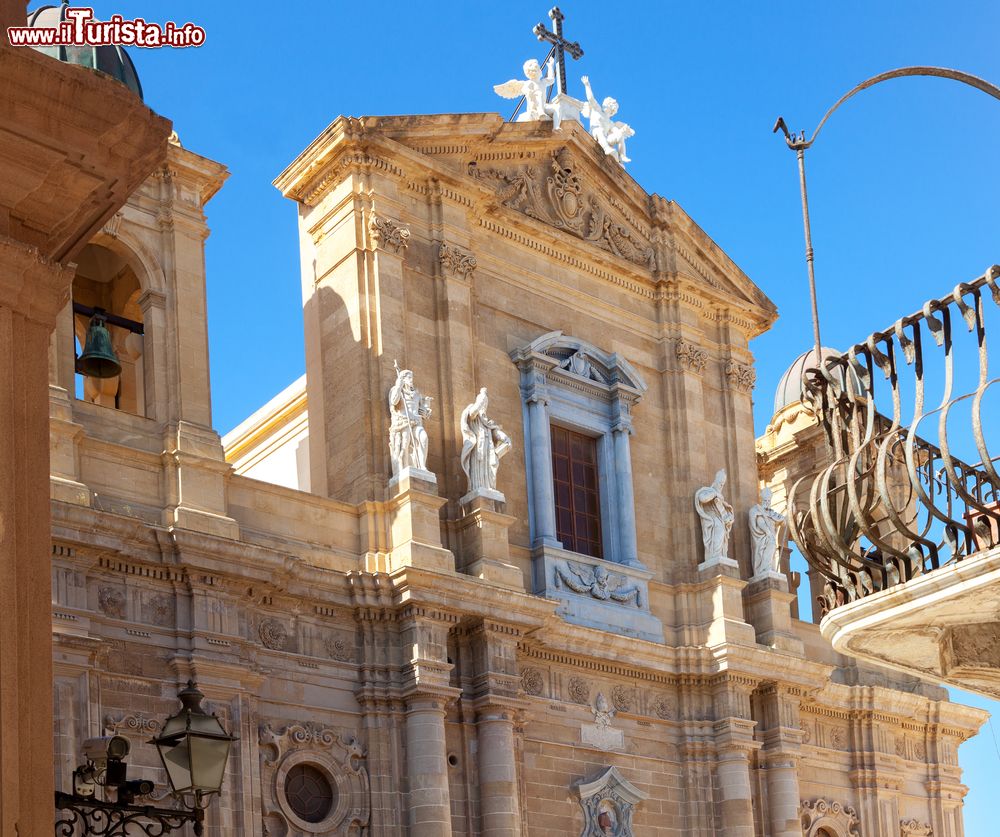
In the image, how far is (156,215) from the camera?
68.4ft

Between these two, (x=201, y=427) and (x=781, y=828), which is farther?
(x=781, y=828)

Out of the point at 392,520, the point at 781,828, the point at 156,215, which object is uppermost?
the point at 156,215

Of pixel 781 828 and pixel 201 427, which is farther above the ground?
pixel 201 427

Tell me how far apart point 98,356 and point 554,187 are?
26.9 feet

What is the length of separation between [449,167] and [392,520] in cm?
466

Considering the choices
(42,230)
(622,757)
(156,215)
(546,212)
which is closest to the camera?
(42,230)

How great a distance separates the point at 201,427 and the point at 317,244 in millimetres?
4072

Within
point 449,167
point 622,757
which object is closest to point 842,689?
point 622,757

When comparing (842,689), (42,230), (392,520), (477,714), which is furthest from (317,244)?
(42,230)

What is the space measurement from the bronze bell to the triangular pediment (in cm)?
465

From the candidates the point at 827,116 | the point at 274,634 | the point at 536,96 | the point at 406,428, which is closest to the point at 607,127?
the point at 536,96

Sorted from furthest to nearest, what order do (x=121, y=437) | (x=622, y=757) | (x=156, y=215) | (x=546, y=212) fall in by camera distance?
(x=546, y=212), (x=622, y=757), (x=156, y=215), (x=121, y=437)

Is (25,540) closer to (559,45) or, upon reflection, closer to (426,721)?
(426,721)

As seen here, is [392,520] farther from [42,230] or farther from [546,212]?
[42,230]
